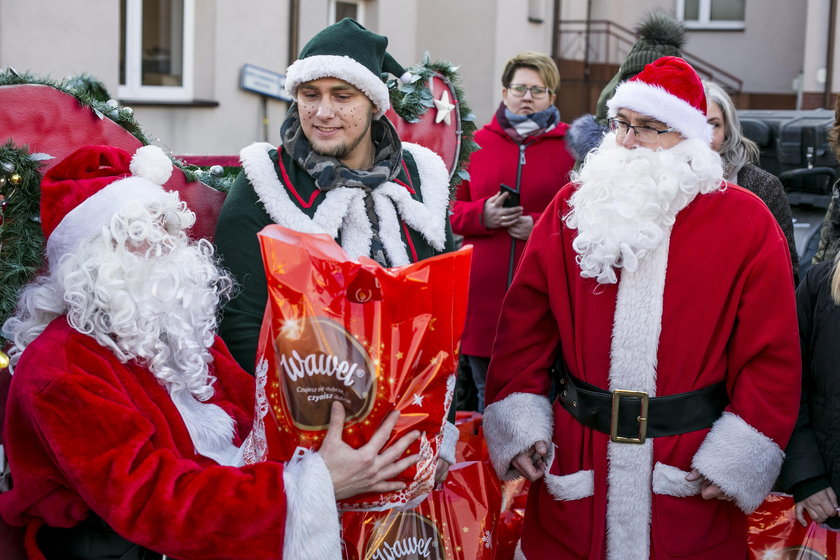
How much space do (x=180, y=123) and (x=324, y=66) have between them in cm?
635

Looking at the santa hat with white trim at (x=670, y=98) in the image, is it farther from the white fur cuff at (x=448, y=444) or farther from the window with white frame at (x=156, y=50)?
the window with white frame at (x=156, y=50)

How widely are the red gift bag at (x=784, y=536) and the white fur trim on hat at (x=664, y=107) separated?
1.30m

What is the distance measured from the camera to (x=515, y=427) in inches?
107

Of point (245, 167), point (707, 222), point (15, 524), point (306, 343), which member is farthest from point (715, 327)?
point (15, 524)

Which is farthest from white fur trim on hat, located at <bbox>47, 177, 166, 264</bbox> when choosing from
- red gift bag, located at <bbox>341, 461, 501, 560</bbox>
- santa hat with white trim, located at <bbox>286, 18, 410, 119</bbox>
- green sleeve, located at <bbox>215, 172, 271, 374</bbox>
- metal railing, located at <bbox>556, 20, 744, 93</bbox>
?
metal railing, located at <bbox>556, 20, 744, 93</bbox>

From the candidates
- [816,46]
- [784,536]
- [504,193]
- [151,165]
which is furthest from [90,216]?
[816,46]

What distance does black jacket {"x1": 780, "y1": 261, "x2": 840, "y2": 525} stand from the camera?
263 cm

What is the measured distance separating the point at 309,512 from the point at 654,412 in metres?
0.99

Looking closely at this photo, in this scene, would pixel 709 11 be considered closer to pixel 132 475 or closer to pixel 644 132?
pixel 644 132

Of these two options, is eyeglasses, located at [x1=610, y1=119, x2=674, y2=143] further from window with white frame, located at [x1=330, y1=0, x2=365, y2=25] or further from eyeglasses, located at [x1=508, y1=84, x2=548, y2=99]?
window with white frame, located at [x1=330, y1=0, x2=365, y2=25]

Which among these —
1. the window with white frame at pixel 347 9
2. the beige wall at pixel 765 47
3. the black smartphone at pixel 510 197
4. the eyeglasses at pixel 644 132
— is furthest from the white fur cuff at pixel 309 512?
the beige wall at pixel 765 47

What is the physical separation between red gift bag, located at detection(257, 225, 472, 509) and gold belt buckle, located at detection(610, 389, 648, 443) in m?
0.65

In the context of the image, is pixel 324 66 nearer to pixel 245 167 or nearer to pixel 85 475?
pixel 245 167

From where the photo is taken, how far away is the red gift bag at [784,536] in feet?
9.83
